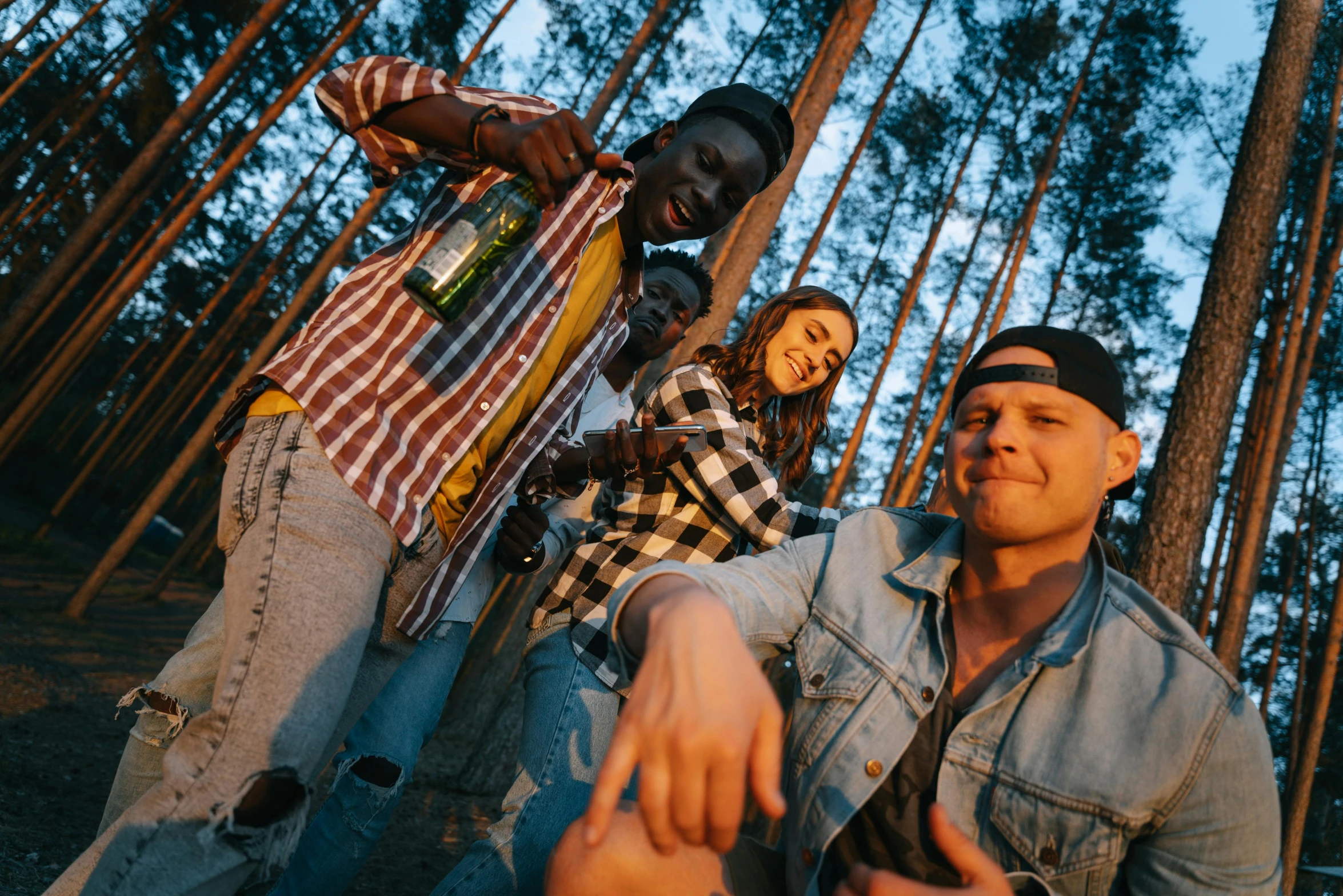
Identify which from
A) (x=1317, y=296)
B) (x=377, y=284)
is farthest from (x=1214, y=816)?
(x=1317, y=296)

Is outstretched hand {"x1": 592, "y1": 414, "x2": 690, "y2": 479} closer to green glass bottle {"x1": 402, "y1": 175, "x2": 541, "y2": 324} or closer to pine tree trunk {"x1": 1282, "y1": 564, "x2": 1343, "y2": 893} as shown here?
green glass bottle {"x1": 402, "y1": 175, "x2": 541, "y2": 324}

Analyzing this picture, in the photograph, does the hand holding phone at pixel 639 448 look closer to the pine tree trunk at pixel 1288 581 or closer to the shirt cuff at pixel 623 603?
the shirt cuff at pixel 623 603

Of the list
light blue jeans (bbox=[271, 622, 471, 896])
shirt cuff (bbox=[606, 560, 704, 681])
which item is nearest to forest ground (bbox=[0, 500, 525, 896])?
light blue jeans (bbox=[271, 622, 471, 896])

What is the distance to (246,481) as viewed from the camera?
1621mm

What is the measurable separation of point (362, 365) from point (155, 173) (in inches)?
661

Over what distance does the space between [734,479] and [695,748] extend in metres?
1.42

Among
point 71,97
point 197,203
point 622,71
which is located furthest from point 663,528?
point 71,97

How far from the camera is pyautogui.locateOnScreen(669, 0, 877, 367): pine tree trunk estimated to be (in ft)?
19.4

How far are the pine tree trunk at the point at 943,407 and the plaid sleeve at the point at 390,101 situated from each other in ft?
39.7

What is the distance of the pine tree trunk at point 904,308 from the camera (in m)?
13.6

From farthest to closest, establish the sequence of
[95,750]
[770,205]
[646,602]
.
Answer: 1. [770,205]
2. [95,750]
3. [646,602]

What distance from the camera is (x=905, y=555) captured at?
1.97 metres

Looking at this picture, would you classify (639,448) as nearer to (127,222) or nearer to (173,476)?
(173,476)

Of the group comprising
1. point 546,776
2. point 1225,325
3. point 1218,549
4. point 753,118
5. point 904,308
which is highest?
point 904,308
